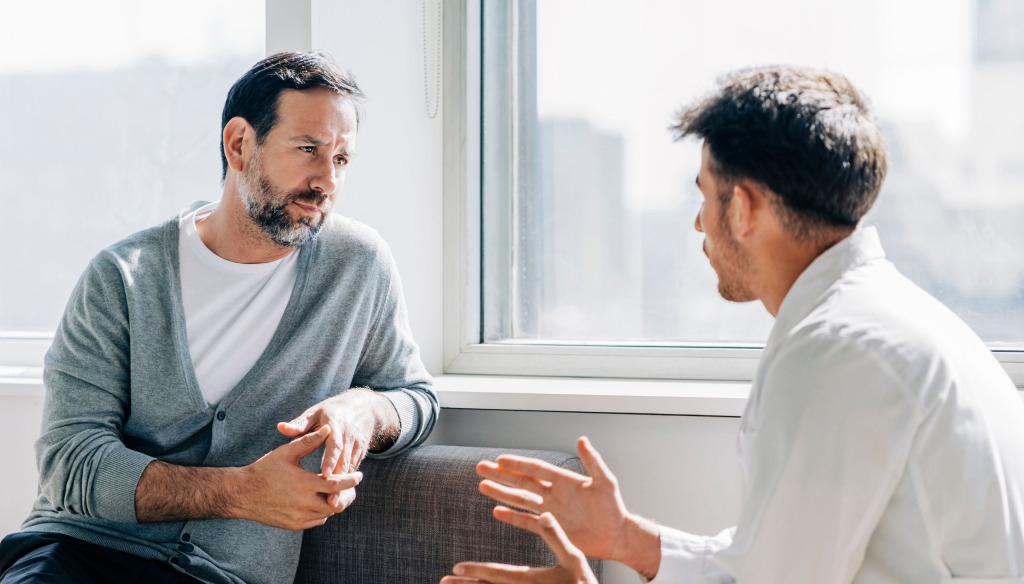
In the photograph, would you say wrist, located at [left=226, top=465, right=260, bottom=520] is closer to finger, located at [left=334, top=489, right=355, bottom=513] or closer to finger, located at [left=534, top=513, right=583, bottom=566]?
finger, located at [left=334, top=489, right=355, bottom=513]

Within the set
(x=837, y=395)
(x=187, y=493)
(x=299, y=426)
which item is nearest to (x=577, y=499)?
(x=837, y=395)

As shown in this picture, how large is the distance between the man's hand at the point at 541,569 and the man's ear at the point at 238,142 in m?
0.93

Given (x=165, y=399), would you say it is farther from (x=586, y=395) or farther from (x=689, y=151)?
(x=689, y=151)

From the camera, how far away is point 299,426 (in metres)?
1.44

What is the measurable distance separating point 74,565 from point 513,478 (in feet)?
2.60

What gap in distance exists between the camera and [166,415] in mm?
1564

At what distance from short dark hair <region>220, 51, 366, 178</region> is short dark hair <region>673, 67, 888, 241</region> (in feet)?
2.77

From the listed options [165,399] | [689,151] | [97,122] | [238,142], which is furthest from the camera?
[97,122]

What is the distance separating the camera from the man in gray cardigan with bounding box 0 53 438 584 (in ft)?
4.79

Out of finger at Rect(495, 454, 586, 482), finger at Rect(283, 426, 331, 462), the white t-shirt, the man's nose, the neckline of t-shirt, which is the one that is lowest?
finger at Rect(283, 426, 331, 462)

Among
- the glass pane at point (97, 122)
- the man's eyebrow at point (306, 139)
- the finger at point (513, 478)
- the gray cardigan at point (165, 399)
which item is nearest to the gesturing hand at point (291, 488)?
the gray cardigan at point (165, 399)

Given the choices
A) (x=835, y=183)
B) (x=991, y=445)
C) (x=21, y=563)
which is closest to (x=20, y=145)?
(x=21, y=563)

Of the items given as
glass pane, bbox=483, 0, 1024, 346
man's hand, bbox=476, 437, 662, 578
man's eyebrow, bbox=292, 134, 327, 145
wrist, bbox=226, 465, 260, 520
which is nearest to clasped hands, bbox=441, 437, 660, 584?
man's hand, bbox=476, 437, 662, 578

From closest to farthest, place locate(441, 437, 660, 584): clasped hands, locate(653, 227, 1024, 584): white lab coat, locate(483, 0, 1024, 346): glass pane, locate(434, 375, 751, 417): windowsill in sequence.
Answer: locate(653, 227, 1024, 584): white lab coat < locate(441, 437, 660, 584): clasped hands < locate(434, 375, 751, 417): windowsill < locate(483, 0, 1024, 346): glass pane
